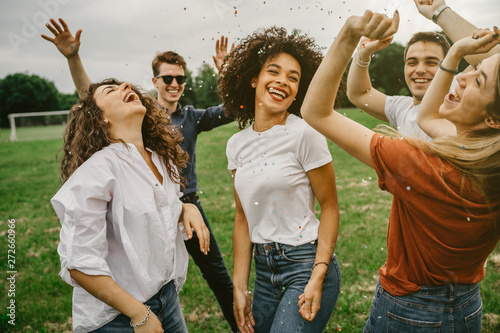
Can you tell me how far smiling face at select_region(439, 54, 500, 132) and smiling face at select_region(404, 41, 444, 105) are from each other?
98cm

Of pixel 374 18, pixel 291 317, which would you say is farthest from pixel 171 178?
pixel 374 18

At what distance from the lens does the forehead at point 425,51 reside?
249 cm

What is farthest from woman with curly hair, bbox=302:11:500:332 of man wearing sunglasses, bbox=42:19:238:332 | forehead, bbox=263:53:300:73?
man wearing sunglasses, bbox=42:19:238:332

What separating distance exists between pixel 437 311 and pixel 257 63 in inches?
73.8

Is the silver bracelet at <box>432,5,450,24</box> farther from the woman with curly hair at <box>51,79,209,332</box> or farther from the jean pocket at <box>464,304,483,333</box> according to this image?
the woman with curly hair at <box>51,79,209,332</box>

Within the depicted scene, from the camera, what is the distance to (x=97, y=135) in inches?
79.2

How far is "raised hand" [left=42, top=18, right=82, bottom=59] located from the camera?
2.62m

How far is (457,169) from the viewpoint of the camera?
4.59 ft

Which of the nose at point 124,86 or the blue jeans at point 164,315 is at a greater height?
the nose at point 124,86

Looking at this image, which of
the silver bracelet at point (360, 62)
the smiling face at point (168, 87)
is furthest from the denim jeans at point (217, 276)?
the silver bracelet at point (360, 62)

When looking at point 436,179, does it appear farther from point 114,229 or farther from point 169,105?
point 169,105

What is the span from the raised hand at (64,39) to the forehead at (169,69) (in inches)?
54.1

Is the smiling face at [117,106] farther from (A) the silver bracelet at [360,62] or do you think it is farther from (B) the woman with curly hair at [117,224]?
(A) the silver bracelet at [360,62]

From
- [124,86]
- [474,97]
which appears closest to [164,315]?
[124,86]
